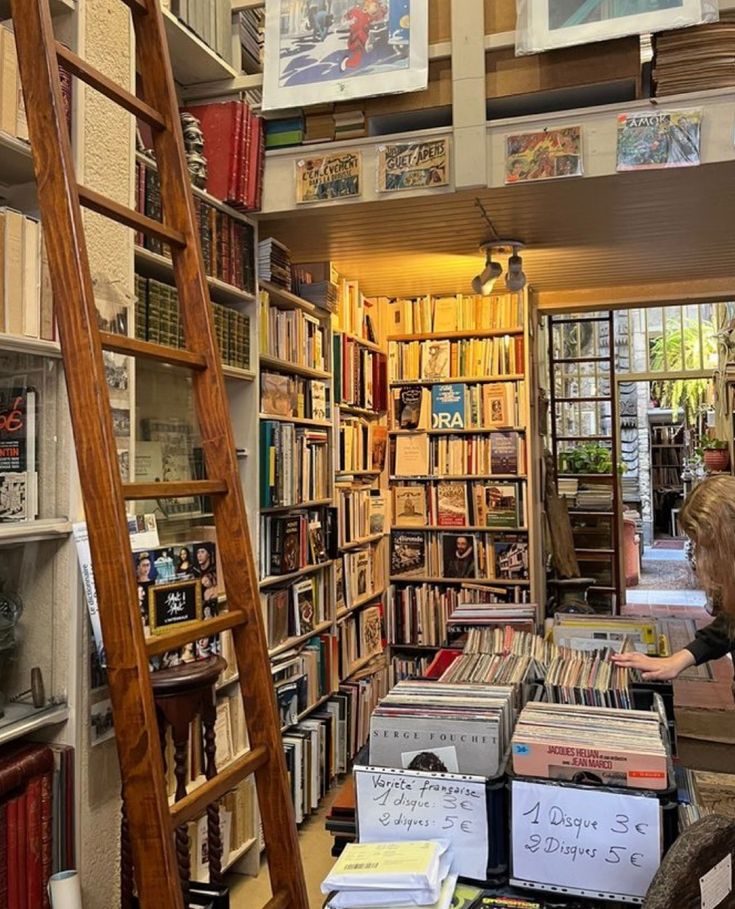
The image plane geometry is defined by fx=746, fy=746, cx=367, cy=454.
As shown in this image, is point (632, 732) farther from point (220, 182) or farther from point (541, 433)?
point (541, 433)

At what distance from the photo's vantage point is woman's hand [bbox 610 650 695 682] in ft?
5.91

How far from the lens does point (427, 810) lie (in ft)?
4.32

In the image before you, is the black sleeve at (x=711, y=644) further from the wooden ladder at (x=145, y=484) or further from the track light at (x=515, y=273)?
the track light at (x=515, y=273)

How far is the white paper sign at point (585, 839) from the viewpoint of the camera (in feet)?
3.95

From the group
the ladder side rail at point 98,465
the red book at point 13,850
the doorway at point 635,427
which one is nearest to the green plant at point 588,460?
the doorway at point 635,427

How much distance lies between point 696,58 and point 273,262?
1.60m

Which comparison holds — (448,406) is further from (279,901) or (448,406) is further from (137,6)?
(279,901)

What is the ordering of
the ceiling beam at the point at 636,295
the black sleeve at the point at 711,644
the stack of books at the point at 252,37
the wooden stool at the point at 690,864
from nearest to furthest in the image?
the wooden stool at the point at 690,864
the black sleeve at the point at 711,644
the stack of books at the point at 252,37
the ceiling beam at the point at 636,295

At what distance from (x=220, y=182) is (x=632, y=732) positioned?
7.12 ft

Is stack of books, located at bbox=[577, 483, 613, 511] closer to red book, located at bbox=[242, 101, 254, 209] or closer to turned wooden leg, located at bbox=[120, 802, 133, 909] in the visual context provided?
red book, located at bbox=[242, 101, 254, 209]

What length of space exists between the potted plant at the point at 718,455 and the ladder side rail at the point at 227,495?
7.45 meters

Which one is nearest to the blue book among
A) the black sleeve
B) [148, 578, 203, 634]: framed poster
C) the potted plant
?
the black sleeve

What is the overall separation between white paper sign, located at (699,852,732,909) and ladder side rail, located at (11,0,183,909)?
797mm

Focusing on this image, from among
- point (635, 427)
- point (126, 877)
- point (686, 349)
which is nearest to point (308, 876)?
point (126, 877)
